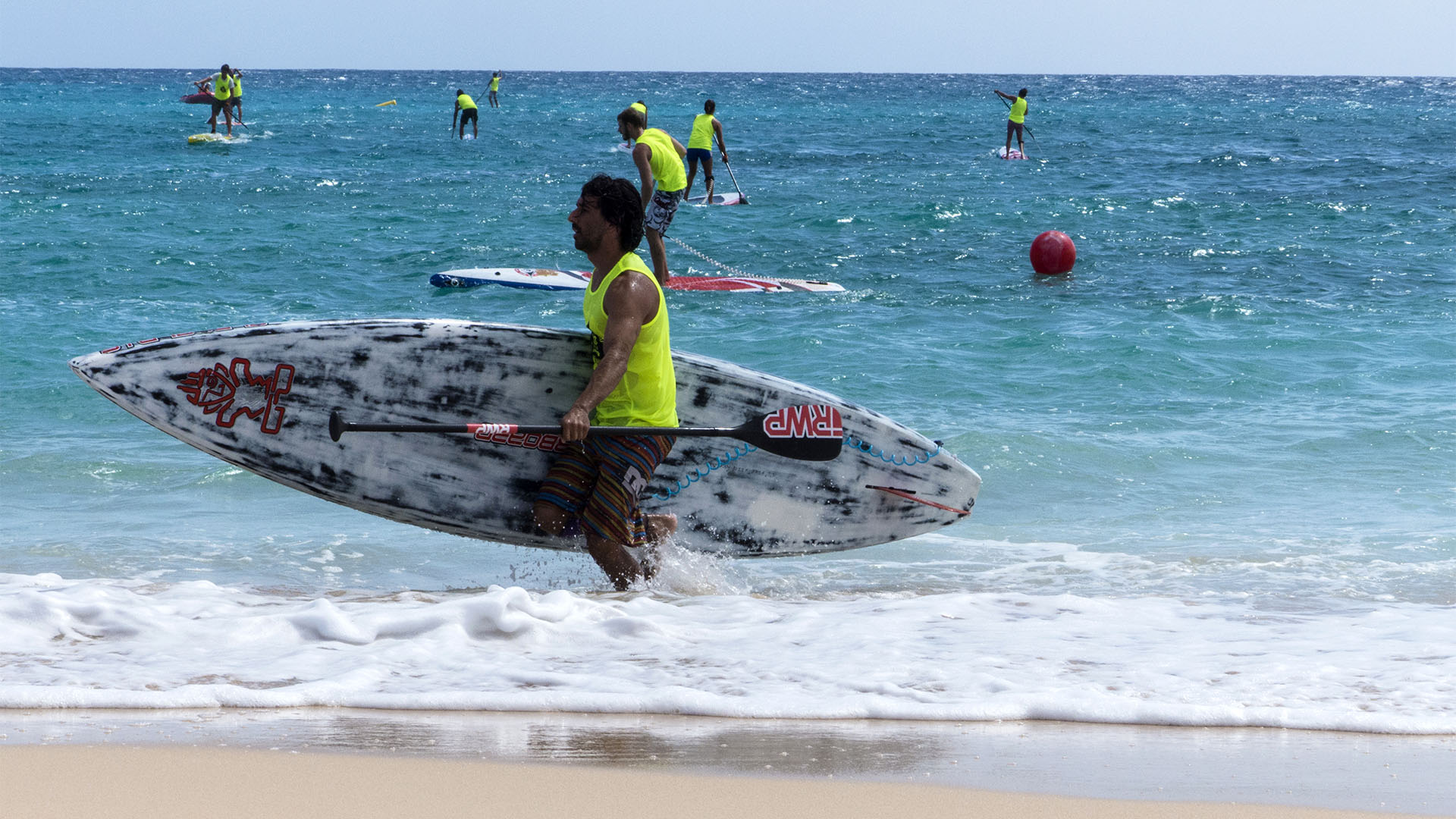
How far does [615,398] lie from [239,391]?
150 cm

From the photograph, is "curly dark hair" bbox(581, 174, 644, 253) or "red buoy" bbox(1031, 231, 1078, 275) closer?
"curly dark hair" bbox(581, 174, 644, 253)

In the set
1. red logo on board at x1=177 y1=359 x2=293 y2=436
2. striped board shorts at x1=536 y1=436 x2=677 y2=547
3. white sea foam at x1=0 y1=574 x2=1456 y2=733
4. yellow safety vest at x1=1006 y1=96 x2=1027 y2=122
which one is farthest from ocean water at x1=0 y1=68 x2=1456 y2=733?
yellow safety vest at x1=1006 y1=96 x2=1027 y2=122

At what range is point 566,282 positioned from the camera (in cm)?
1220

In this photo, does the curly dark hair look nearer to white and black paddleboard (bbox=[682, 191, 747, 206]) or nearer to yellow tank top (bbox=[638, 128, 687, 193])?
yellow tank top (bbox=[638, 128, 687, 193])

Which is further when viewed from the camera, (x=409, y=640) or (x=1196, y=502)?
(x=1196, y=502)

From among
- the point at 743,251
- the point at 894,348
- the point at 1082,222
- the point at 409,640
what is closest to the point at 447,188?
the point at 743,251

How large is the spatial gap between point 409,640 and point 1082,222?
15.8m

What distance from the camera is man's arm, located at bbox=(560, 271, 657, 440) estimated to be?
410 cm

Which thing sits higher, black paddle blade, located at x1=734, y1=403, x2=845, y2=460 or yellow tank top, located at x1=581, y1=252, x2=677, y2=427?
yellow tank top, located at x1=581, y1=252, x2=677, y2=427

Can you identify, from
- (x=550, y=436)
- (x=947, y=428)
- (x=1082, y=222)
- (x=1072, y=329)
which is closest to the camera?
(x=550, y=436)

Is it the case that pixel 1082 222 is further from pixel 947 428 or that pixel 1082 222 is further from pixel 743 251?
pixel 947 428

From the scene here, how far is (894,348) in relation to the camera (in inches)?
401

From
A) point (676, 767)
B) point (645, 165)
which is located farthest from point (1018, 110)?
point (676, 767)

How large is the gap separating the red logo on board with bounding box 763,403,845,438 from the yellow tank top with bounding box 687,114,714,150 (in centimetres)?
1243
